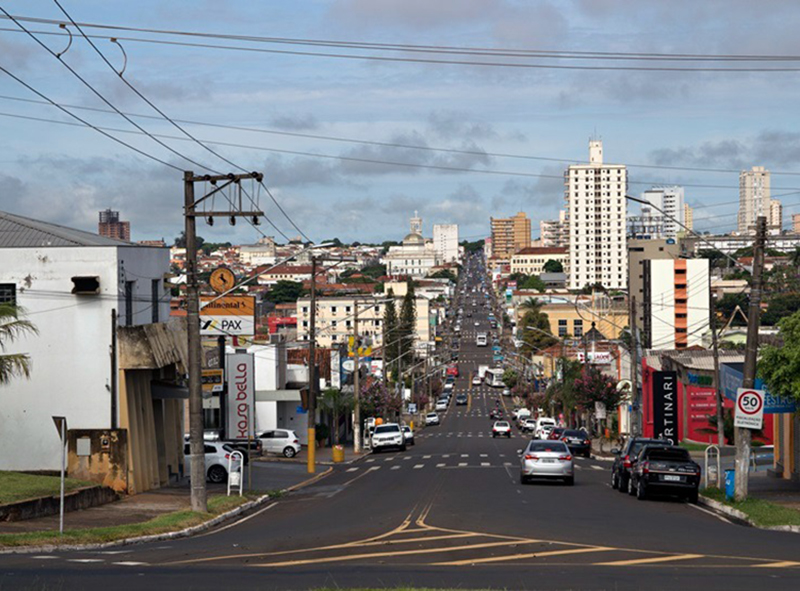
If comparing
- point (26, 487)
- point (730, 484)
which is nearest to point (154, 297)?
point (26, 487)

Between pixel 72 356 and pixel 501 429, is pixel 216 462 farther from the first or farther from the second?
pixel 501 429

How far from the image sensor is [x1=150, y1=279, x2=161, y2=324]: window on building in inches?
1615

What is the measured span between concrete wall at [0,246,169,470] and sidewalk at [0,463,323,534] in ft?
10.1

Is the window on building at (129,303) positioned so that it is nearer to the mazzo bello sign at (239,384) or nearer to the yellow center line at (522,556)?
the mazzo bello sign at (239,384)

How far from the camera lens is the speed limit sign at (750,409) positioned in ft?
99.3

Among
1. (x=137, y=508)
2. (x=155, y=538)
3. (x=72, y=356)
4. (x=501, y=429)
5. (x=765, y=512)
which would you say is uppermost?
(x=72, y=356)

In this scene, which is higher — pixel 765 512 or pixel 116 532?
pixel 116 532

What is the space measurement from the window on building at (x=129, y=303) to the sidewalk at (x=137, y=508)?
5372mm

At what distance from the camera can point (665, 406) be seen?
218 feet

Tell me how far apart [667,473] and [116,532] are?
52.1ft

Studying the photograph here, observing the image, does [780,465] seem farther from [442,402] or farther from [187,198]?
[442,402]

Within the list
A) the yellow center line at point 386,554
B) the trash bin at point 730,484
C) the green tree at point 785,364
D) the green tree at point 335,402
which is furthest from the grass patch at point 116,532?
the green tree at point 335,402

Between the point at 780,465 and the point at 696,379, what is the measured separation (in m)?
25.5

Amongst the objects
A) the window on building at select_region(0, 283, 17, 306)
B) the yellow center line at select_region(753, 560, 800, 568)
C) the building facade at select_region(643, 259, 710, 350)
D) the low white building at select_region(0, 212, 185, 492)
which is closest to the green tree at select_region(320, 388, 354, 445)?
the low white building at select_region(0, 212, 185, 492)
